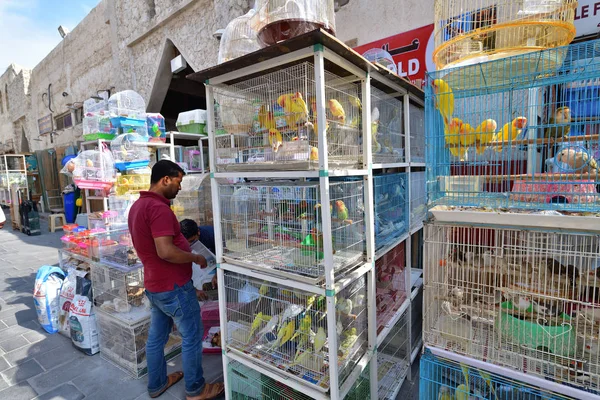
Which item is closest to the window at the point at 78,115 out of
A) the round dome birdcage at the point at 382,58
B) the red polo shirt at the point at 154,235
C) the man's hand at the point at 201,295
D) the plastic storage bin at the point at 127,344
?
the plastic storage bin at the point at 127,344

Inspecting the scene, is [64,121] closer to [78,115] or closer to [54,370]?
[78,115]

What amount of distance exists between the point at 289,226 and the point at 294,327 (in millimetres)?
631

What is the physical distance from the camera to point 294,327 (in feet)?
6.29

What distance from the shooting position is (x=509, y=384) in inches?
58.8

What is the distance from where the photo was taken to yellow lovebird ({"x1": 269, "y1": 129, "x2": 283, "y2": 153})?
1772 mm

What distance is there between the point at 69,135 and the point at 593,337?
13892 millimetres

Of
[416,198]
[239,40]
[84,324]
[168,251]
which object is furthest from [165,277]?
[416,198]

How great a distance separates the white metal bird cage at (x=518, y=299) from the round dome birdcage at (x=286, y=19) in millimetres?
1366

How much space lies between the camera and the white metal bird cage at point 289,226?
1823 millimetres

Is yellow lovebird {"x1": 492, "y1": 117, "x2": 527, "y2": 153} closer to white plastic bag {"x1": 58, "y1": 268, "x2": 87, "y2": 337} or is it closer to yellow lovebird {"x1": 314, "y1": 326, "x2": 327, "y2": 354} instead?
yellow lovebird {"x1": 314, "y1": 326, "x2": 327, "y2": 354}

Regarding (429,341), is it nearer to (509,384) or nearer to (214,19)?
(509,384)

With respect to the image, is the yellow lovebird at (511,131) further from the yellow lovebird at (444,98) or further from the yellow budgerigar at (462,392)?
Answer: the yellow budgerigar at (462,392)

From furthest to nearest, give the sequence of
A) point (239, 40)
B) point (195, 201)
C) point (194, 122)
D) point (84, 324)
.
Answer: point (194, 122)
point (195, 201)
point (84, 324)
point (239, 40)

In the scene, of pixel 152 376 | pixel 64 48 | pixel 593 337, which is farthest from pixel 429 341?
pixel 64 48
